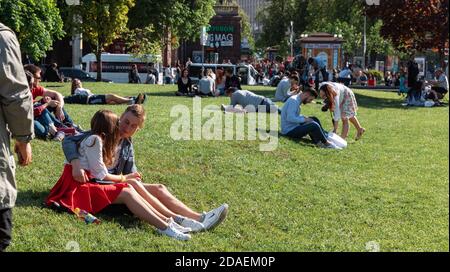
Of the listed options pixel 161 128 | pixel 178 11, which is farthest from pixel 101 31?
pixel 161 128

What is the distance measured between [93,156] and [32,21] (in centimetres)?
2035

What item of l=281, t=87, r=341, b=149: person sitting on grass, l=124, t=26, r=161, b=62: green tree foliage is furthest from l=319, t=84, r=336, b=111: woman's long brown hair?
l=124, t=26, r=161, b=62: green tree foliage

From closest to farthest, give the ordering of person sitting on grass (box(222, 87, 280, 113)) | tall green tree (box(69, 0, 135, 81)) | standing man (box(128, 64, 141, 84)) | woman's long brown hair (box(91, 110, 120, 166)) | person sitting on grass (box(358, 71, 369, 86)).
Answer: woman's long brown hair (box(91, 110, 120, 166)), person sitting on grass (box(222, 87, 280, 113)), tall green tree (box(69, 0, 135, 81)), standing man (box(128, 64, 141, 84)), person sitting on grass (box(358, 71, 369, 86))

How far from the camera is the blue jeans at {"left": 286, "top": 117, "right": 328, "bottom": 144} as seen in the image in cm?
1362

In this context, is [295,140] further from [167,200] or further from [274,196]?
[167,200]

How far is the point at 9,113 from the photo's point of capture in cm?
455

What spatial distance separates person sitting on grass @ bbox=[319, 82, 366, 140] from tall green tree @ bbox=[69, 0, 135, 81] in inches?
912

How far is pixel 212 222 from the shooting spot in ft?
23.9

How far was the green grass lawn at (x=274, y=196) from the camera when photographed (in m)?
6.88

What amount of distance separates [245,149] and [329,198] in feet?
10.7

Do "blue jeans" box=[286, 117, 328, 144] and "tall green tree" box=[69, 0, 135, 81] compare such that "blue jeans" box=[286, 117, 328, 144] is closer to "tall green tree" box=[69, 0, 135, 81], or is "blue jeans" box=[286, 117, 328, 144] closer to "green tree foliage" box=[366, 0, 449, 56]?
"green tree foliage" box=[366, 0, 449, 56]

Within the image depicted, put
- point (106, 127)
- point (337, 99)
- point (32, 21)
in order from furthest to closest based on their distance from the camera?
point (32, 21), point (337, 99), point (106, 127)

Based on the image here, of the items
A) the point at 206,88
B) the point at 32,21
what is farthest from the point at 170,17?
the point at 206,88
